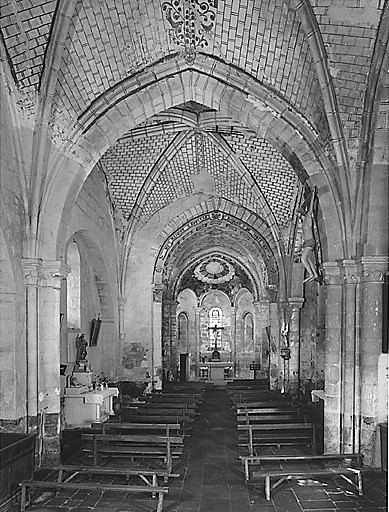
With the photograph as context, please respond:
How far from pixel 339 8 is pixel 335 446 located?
633cm

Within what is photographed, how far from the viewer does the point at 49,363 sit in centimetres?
829

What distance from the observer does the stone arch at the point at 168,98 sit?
842cm

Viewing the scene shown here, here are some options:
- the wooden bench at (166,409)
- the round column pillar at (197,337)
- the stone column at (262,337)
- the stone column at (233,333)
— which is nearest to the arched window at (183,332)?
the round column pillar at (197,337)

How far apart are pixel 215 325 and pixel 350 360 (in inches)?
878

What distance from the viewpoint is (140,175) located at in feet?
47.0

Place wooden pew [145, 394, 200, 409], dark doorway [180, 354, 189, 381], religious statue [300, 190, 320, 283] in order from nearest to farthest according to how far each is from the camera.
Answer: religious statue [300, 190, 320, 283] → wooden pew [145, 394, 200, 409] → dark doorway [180, 354, 189, 381]

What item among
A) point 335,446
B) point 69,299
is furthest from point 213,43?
point 69,299

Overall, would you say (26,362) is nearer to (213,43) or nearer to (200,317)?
(213,43)

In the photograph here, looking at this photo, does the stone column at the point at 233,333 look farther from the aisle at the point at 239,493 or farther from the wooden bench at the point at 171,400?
the aisle at the point at 239,493

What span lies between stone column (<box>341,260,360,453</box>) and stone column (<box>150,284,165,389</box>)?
8.81 metres

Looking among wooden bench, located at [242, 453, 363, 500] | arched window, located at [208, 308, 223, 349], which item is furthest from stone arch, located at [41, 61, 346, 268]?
arched window, located at [208, 308, 223, 349]

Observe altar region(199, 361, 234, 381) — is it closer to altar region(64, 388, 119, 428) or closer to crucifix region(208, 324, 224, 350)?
crucifix region(208, 324, 224, 350)

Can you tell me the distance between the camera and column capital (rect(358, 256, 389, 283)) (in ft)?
25.3

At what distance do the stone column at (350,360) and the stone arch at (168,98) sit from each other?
0.44 m
